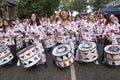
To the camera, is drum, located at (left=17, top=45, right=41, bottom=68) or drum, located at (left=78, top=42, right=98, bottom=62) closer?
drum, located at (left=17, top=45, right=41, bottom=68)

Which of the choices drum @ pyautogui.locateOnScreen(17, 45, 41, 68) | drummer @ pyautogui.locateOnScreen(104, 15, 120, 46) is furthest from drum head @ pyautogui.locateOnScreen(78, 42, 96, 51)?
drum @ pyautogui.locateOnScreen(17, 45, 41, 68)

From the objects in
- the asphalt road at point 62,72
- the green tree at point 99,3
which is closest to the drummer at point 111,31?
the asphalt road at point 62,72

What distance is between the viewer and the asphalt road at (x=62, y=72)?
8.41 m

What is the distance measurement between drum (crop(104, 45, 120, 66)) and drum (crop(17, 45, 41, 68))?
207cm

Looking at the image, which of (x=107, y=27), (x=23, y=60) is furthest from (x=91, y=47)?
(x=23, y=60)

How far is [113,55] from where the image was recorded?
29.3ft

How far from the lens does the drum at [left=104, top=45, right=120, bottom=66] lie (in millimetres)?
8930

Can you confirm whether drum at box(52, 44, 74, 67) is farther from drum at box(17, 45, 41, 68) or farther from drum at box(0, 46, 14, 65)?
drum at box(0, 46, 14, 65)

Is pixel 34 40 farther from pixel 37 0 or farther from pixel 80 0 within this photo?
pixel 80 0

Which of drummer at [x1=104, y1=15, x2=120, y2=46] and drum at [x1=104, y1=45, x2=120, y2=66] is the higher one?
drummer at [x1=104, y1=15, x2=120, y2=46]

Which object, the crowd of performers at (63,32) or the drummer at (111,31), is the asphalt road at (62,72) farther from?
the drummer at (111,31)

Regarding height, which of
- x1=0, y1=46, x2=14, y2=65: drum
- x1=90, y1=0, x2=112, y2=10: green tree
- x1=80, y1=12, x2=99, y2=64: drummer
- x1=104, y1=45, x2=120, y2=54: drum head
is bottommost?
x1=90, y1=0, x2=112, y2=10: green tree

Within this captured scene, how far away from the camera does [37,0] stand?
30203mm

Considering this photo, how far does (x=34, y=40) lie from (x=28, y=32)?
0.42 metres
